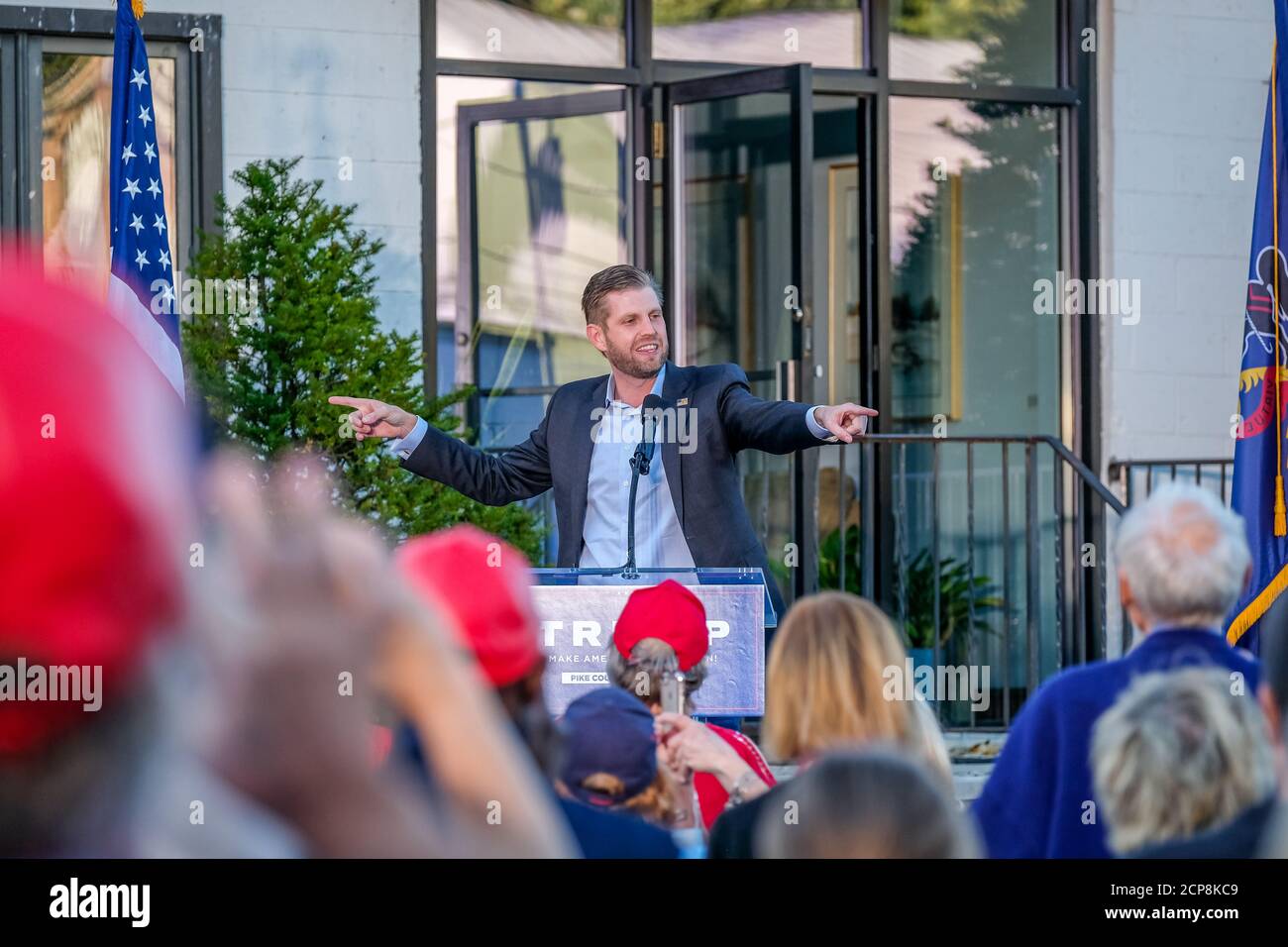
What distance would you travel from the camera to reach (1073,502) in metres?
7.82

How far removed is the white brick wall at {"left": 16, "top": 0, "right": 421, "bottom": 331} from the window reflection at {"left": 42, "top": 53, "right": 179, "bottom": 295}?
25 centimetres

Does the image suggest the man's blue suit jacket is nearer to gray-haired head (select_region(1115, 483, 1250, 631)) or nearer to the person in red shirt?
the person in red shirt

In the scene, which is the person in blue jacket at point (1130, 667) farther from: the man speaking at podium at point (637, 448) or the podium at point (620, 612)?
the man speaking at podium at point (637, 448)

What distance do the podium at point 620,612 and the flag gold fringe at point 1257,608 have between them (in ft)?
6.44

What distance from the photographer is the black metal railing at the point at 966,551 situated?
24.8ft

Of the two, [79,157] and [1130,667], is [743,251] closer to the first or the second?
[79,157]

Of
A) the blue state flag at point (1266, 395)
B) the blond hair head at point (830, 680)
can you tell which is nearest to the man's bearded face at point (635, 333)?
the blue state flag at point (1266, 395)

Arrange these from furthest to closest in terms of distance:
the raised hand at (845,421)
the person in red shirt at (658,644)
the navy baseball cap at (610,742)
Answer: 1. the raised hand at (845,421)
2. the person in red shirt at (658,644)
3. the navy baseball cap at (610,742)

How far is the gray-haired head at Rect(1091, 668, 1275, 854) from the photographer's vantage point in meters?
2.33

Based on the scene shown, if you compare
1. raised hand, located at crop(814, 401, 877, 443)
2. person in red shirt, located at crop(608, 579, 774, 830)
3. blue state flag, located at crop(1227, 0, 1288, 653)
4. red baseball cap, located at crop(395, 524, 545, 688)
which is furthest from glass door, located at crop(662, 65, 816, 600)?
red baseball cap, located at crop(395, 524, 545, 688)
